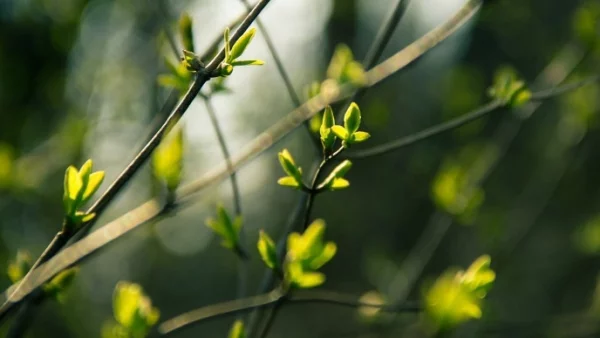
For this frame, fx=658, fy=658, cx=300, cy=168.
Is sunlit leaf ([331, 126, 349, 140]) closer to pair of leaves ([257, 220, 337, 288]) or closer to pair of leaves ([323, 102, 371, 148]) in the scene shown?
pair of leaves ([323, 102, 371, 148])

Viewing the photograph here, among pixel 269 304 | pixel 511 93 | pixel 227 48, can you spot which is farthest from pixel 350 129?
pixel 511 93

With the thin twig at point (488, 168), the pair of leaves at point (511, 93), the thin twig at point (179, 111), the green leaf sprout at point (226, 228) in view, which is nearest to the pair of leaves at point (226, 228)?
the green leaf sprout at point (226, 228)

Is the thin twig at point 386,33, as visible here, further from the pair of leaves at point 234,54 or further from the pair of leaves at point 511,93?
the pair of leaves at point 234,54

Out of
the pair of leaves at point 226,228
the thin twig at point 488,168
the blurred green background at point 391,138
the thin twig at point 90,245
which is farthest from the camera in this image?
the blurred green background at point 391,138

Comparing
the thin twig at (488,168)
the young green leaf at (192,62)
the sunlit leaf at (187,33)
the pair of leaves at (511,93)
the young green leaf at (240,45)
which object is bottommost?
the young green leaf at (192,62)

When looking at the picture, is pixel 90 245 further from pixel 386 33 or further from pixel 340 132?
pixel 386 33

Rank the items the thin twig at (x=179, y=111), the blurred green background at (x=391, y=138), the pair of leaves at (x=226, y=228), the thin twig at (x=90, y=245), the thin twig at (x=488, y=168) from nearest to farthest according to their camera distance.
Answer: the thin twig at (x=179, y=111), the thin twig at (x=90, y=245), the pair of leaves at (x=226, y=228), the thin twig at (x=488, y=168), the blurred green background at (x=391, y=138)

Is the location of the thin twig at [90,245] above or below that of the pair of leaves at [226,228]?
below

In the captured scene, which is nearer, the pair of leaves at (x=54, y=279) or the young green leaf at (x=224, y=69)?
the young green leaf at (x=224, y=69)
